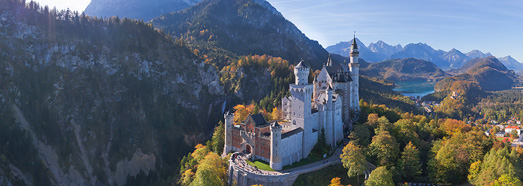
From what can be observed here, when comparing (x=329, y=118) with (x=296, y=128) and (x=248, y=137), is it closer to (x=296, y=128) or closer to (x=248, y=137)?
(x=296, y=128)

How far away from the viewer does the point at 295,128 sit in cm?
6116

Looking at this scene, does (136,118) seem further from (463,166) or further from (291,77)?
(463,166)

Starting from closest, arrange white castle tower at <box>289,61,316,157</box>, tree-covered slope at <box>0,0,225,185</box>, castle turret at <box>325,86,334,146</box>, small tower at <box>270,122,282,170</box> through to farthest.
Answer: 1. small tower at <box>270,122,282,170</box>
2. white castle tower at <box>289,61,316,157</box>
3. castle turret at <box>325,86,334,146</box>
4. tree-covered slope at <box>0,0,225,185</box>

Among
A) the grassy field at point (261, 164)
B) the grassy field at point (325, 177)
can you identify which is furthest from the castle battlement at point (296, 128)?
the grassy field at point (325, 177)

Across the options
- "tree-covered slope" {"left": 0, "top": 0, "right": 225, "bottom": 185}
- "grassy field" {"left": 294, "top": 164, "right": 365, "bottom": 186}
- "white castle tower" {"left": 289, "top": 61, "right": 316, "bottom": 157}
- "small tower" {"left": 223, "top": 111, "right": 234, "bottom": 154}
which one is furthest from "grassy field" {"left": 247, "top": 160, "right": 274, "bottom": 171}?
"tree-covered slope" {"left": 0, "top": 0, "right": 225, "bottom": 185}

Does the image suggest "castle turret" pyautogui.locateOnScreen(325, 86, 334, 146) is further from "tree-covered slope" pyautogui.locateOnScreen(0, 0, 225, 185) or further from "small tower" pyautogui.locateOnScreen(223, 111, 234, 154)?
"tree-covered slope" pyautogui.locateOnScreen(0, 0, 225, 185)

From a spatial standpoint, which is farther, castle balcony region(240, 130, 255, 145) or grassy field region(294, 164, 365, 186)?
castle balcony region(240, 130, 255, 145)

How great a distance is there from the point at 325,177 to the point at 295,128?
1200 centimetres

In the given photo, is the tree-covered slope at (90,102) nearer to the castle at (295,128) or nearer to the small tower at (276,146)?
the castle at (295,128)

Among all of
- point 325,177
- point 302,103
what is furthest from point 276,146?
point 302,103

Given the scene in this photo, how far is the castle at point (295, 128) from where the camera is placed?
184ft

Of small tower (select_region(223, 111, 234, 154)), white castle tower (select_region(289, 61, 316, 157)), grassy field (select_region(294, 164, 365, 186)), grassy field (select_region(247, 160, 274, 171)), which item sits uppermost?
white castle tower (select_region(289, 61, 316, 157))

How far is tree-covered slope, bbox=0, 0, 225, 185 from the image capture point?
298ft

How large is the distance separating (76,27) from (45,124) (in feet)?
138
